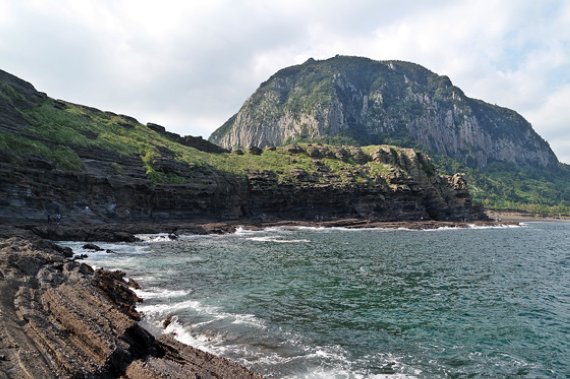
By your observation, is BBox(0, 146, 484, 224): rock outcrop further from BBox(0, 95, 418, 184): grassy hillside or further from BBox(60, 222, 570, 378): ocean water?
BBox(60, 222, 570, 378): ocean water

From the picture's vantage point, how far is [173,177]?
90.2m

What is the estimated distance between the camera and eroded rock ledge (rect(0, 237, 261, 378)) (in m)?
11.8

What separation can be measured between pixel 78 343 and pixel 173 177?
3144 inches

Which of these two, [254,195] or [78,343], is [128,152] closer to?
[254,195]

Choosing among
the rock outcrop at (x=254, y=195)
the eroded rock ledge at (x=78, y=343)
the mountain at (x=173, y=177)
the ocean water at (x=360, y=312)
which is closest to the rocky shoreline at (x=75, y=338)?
the eroded rock ledge at (x=78, y=343)

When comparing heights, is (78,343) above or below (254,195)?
below

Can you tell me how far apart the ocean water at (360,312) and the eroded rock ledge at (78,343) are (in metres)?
3.09

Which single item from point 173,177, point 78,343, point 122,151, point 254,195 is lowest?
point 78,343

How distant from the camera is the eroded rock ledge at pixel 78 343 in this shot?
11.8m

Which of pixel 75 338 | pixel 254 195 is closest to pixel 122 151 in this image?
pixel 254 195

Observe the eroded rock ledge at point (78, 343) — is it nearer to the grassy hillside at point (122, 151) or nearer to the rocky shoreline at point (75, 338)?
the rocky shoreline at point (75, 338)

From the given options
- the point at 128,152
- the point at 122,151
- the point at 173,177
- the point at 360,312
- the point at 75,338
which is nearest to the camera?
the point at 75,338

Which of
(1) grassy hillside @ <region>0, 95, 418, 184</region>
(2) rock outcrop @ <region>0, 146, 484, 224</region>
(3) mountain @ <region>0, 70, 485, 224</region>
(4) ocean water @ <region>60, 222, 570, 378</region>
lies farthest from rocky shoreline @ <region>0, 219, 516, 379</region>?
(1) grassy hillside @ <region>0, 95, 418, 184</region>

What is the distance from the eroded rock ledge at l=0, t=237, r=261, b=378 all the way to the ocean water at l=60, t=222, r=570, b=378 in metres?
3.09
